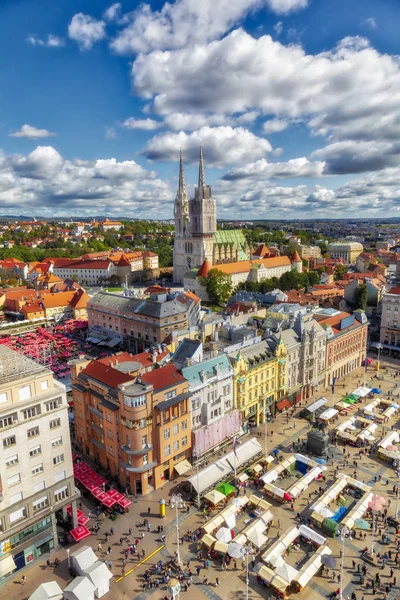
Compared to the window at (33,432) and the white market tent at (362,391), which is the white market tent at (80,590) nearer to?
the window at (33,432)

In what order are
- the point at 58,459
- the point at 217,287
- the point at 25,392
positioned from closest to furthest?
1. the point at 25,392
2. the point at 58,459
3. the point at 217,287

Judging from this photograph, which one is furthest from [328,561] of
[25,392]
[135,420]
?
[25,392]

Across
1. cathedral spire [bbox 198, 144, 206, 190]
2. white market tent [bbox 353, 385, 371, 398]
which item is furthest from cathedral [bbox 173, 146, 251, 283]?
white market tent [bbox 353, 385, 371, 398]

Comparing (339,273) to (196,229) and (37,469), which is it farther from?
(37,469)

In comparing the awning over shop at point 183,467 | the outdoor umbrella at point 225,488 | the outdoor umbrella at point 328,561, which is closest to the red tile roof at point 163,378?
the awning over shop at point 183,467

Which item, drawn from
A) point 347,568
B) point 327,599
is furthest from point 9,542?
point 347,568
